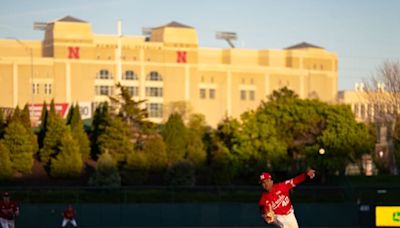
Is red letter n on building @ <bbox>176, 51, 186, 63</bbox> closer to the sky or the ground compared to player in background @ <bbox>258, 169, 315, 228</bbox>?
closer to the sky

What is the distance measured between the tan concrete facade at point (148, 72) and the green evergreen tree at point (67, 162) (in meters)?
70.3

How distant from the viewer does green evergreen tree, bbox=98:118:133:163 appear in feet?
218

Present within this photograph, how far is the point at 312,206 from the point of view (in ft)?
155

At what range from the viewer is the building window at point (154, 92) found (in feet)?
481

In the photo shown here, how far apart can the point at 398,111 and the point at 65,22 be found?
79765 millimetres

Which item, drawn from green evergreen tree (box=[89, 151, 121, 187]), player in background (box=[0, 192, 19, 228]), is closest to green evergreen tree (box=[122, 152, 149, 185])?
green evergreen tree (box=[89, 151, 121, 187])

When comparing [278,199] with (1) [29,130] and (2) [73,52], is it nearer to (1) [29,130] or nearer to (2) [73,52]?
(1) [29,130]

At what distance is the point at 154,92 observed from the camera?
14688 cm

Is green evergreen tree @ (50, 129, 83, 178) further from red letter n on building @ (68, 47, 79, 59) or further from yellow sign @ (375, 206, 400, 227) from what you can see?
red letter n on building @ (68, 47, 79, 59)

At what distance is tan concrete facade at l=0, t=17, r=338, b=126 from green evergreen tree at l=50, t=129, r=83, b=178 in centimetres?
7033

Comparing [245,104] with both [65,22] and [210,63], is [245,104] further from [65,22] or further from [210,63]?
[65,22]

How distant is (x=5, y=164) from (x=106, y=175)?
674 centimetres

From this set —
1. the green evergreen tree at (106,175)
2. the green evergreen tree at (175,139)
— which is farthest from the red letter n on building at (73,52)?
the green evergreen tree at (106,175)

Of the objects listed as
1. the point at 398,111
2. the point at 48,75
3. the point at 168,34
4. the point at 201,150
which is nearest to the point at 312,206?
the point at 201,150
